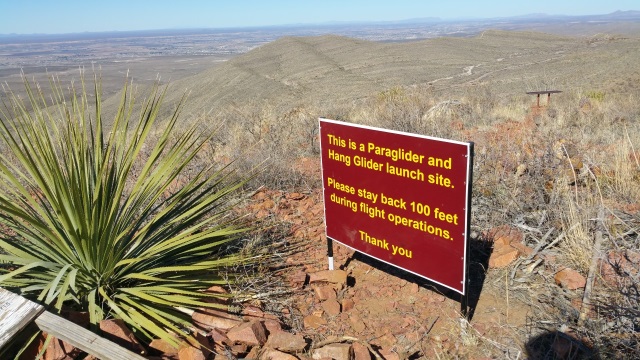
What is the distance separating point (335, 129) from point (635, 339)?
7.21ft

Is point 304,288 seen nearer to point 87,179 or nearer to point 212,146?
point 87,179

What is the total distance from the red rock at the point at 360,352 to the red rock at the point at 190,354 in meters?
0.85

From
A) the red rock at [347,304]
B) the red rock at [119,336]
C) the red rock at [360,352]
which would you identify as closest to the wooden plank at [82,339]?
the red rock at [119,336]

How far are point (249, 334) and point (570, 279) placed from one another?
6.97ft

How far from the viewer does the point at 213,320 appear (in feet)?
10.1

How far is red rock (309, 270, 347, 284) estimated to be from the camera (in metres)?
3.76

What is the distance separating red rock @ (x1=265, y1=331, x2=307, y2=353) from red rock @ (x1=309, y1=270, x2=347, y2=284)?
81 centimetres

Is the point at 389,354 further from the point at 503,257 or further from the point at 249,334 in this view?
the point at 503,257

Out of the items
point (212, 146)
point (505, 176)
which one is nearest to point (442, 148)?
point (505, 176)

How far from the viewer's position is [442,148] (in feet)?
9.81

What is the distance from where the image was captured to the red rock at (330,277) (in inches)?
148

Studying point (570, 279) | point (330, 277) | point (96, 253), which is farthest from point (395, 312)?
point (96, 253)

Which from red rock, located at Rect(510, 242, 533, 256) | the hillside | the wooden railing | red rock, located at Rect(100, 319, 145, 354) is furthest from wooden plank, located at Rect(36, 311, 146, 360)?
the hillside

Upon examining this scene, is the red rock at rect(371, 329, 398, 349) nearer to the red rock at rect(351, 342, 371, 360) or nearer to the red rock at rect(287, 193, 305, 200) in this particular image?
the red rock at rect(351, 342, 371, 360)
